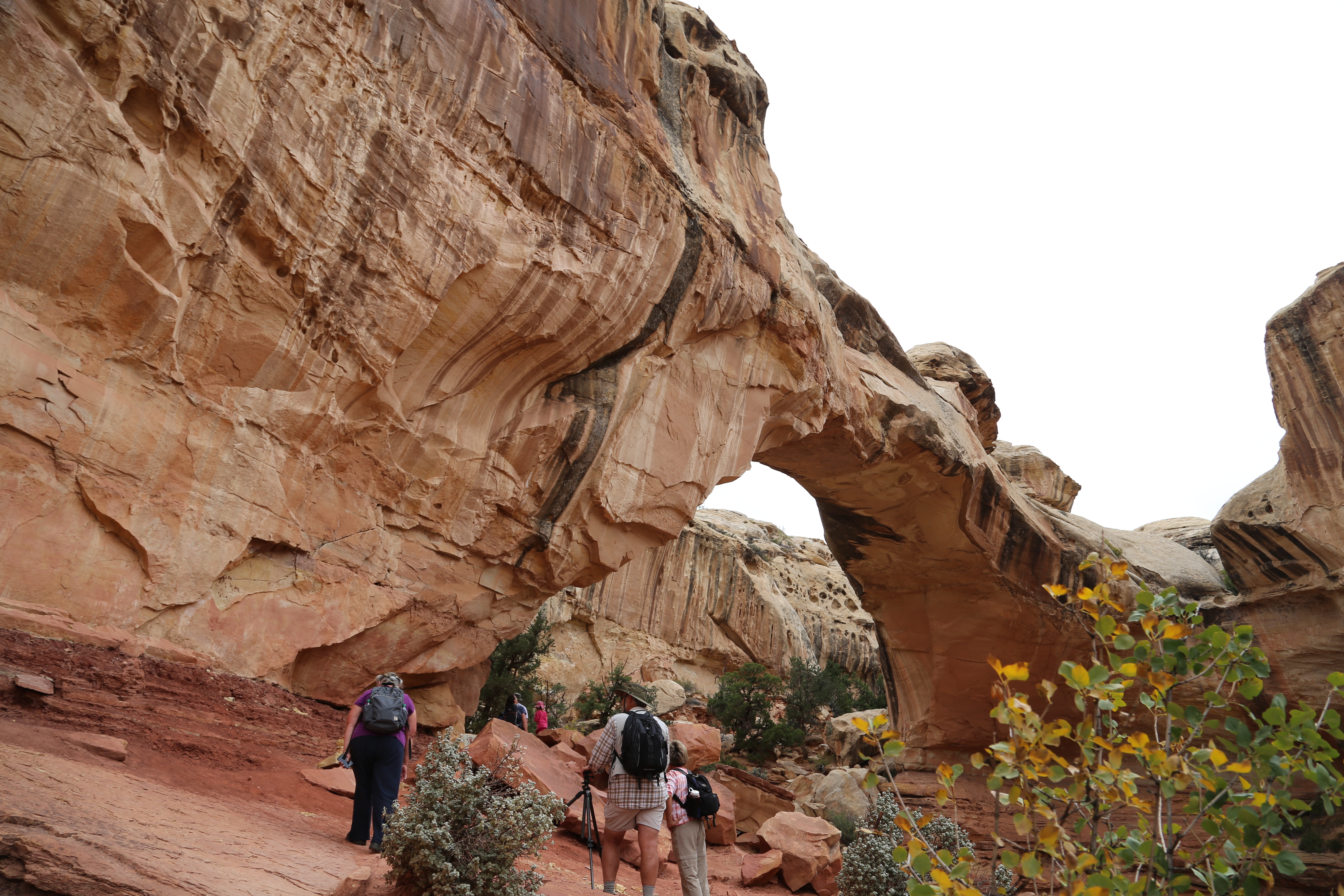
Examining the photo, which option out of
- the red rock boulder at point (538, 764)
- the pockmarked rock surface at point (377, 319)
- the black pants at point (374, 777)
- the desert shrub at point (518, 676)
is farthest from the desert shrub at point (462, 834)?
the desert shrub at point (518, 676)

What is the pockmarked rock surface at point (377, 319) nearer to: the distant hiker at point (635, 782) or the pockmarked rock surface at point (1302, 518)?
the distant hiker at point (635, 782)

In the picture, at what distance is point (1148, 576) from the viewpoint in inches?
610

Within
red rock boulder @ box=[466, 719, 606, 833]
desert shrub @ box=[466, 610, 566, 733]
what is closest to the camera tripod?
red rock boulder @ box=[466, 719, 606, 833]

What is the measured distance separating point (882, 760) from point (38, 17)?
619 cm

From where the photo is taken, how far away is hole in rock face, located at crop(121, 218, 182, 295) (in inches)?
216

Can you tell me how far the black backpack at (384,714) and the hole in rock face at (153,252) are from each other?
127 inches

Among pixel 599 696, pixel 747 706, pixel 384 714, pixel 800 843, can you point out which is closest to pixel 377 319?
pixel 384 714

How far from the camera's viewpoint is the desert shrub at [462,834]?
149 inches

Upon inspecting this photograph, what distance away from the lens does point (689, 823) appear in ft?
18.7

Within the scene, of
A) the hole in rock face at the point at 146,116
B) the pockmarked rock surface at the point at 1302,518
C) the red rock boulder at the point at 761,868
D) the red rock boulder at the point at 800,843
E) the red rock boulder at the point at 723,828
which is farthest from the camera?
the pockmarked rock surface at the point at 1302,518

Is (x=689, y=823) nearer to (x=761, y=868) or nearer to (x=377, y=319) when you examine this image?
(x=761, y=868)

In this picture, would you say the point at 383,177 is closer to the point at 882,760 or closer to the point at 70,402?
the point at 70,402

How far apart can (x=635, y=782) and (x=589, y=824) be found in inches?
70.8

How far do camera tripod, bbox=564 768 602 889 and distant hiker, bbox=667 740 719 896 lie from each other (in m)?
0.60
